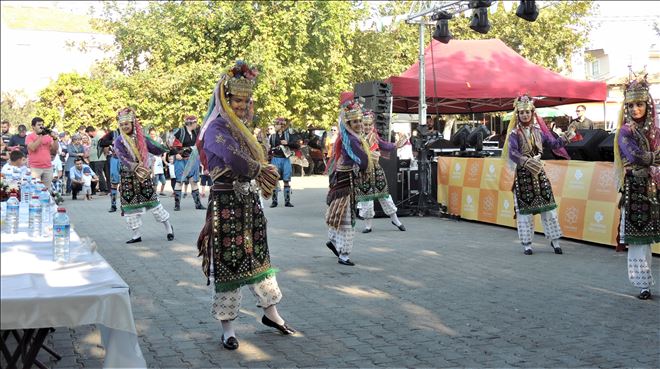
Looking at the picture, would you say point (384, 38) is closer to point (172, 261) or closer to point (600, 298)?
point (172, 261)

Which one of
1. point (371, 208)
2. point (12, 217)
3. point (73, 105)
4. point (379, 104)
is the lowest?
point (371, 208)

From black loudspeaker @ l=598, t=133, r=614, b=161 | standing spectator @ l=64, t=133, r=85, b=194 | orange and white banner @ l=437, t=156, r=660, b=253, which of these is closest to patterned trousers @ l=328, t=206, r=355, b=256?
orange and white banner @ l=437, t=156, r=660, b=253

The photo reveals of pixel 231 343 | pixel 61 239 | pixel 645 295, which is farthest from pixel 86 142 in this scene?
pixel 61 239

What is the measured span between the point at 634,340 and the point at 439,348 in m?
1.48

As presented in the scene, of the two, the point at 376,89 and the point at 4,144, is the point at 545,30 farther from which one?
the point at 4,144

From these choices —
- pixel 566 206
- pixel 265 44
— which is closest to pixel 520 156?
pixel 566 206

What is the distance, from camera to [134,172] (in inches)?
419

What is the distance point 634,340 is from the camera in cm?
Result: 557

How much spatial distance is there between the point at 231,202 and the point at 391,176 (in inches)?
362

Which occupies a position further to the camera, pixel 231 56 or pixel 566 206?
pixel 231 56

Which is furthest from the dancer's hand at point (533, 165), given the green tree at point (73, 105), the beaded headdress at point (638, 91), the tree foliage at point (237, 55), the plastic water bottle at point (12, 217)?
the green tree at point (73, 105)

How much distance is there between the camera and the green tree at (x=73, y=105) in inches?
1185

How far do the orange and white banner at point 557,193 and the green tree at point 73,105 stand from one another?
19.5m

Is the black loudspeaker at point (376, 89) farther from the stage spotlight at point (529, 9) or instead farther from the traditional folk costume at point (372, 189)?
the stage spotlight at point (529, 9)
